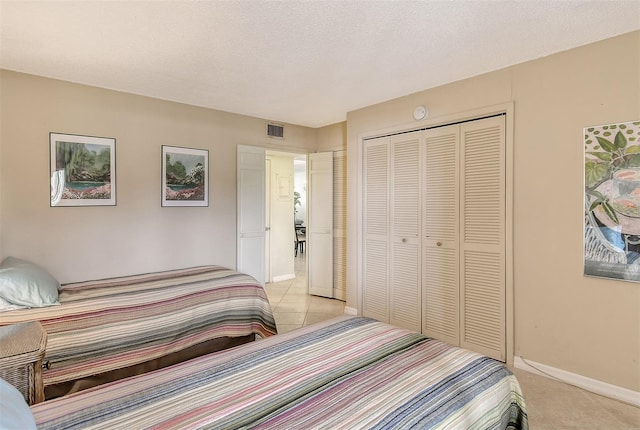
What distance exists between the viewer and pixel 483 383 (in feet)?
4.58

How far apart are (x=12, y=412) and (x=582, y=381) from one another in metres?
3.18

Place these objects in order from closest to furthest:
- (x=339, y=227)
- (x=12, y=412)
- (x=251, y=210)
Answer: (x=12, y=412)
(x=251, y=210)
(x=339, y=227)

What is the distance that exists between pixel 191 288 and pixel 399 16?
2600 mm

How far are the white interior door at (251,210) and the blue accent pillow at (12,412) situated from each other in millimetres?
3315

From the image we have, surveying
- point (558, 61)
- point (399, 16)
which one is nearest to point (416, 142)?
point (558, 61)

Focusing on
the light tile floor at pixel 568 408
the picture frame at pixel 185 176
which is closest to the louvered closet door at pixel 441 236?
the light tile floor at pixel 568 408

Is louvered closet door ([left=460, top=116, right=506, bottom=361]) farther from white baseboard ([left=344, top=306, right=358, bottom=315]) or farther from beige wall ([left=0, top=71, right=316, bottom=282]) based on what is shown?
beige wall ([left=0, top=71, right=316, bottom=282])

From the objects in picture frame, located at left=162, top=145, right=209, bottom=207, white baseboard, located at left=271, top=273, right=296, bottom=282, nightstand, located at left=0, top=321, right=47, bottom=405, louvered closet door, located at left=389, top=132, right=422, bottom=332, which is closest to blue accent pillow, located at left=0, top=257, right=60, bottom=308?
nightstand, located at left=0, top=321, right=47, bottom=405

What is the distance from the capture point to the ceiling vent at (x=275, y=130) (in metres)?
4.53

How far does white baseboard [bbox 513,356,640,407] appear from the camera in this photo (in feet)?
7.28

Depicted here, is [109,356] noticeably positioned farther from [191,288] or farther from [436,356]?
[436,356]

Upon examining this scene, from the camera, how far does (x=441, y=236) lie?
10.6 feet

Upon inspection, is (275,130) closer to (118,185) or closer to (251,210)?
(251,210)

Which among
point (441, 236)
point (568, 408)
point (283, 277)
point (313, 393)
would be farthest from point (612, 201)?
point (283, 277)
